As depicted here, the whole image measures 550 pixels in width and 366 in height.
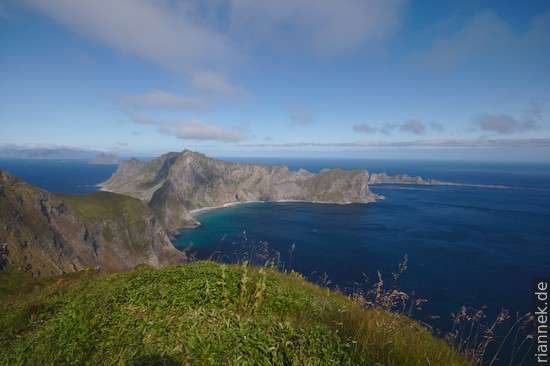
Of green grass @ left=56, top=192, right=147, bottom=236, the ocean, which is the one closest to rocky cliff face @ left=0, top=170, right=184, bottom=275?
green grass @ left=56, top=192, right=147, bottom=236

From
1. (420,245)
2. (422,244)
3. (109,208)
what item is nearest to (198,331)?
(420,245)

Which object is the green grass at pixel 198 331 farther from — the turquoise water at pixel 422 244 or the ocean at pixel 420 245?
the ocean at pixel 420 245

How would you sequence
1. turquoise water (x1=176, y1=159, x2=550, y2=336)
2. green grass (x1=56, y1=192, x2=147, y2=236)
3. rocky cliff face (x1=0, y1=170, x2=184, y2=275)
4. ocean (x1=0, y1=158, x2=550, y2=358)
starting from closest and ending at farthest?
rocky cliff face (x1=0, y1=170, x2=184, y2=275) → ocean (x1=0, y1=158, x2=550, y2=358) → turquoise water (x1=176, y1=159, x2=550, y2=336) → green grass (x1=56, y1=192, x2=147, y2=236)

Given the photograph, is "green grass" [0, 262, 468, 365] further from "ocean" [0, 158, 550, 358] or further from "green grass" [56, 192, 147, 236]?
"green grass" [56, 192, 147, 236]

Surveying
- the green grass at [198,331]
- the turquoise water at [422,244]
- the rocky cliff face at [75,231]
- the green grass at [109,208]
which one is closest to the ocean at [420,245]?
the turquoise water at [422,244]

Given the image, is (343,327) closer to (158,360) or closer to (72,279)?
(158,360)

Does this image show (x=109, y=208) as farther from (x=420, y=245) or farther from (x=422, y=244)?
(x=422, y=244)

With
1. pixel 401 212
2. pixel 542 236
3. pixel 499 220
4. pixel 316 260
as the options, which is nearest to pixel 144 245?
pixel 316 260
